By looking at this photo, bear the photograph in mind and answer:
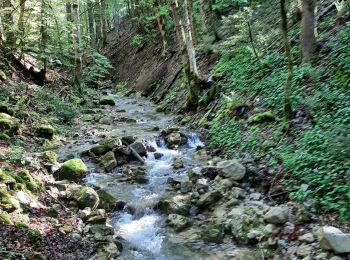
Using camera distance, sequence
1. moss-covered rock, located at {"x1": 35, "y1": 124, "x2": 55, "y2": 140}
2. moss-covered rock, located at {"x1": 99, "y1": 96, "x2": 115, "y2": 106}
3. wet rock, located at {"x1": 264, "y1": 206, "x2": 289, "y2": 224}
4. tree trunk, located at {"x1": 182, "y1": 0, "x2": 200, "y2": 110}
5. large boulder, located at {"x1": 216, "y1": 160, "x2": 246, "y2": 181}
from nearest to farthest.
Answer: wet rock, located at {"x1": 264, "y1": 206, "x2": 289, "y2": 224}, large boulder, located at {"x1": 216, "y1": 160, "x2": 246, "y2": 181}, moss-covered rock, located at {"x1": 35, "y1": 124, "x2": 55, "y2": 140}, tree trunk, located at {"x1": 182, "y1": 0, "x2": 200, "y2": 110}, moss-covered rock, located at {"x1": 99, "y1": 96, "x2": 115, "y2": 106}

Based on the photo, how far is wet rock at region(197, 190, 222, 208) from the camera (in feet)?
22.7

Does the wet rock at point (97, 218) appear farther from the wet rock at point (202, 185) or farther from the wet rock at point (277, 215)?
the wet rock at point (277, 215)

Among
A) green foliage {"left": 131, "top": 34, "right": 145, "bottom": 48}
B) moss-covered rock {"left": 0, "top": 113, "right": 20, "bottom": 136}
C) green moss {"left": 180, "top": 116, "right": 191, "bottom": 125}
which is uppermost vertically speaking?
green foliage {"left": 131, "top": 34, "right": 145, "bottom": 48}

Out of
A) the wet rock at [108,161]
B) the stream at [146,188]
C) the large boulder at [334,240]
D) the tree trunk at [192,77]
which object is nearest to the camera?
the large boulder at [334,240]

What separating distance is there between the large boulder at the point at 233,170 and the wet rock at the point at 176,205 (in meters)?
0.89

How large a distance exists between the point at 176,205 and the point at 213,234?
3.92ft

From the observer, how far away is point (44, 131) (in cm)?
1081

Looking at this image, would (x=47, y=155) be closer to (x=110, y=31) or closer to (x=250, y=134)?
(x=250, y=134)

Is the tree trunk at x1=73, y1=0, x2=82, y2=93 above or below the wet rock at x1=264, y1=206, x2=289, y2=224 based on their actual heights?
above

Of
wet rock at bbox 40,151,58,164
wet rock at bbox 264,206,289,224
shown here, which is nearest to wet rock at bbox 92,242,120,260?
wet rock at bbox 264,206,289,224

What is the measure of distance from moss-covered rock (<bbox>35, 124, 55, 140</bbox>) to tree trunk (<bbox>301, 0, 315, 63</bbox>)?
740cm

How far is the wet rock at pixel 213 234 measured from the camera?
5930 mm

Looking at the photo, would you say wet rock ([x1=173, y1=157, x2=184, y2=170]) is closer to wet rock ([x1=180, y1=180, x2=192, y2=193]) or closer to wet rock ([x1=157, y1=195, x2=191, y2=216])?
wet rock ([x1=180, y1=180, x2=192, y2=193])

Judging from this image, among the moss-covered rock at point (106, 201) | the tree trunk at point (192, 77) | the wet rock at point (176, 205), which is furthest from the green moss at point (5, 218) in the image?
the tree trunk at point (192, 77)
